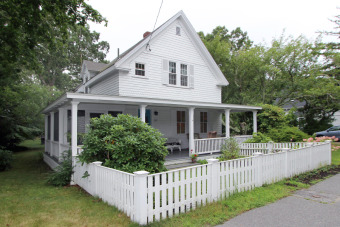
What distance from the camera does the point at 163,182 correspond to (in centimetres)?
420

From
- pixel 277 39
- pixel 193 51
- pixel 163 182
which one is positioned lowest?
pixel 163 182

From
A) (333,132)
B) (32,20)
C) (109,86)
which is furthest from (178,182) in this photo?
(333,132)

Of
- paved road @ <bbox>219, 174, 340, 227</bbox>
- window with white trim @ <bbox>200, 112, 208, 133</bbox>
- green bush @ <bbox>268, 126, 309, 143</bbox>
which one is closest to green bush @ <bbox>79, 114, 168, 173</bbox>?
paved road @ <bbox>219, 174, 340, 227</bbox>

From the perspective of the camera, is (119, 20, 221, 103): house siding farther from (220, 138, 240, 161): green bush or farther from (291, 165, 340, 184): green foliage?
(291, 165, 340, 184): green foliage

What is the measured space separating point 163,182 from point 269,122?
12.3m

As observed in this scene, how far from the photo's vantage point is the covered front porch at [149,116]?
28.5 feet

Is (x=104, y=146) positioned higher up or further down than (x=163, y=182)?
higher up

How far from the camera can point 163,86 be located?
12.3 m

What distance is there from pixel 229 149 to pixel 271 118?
16.5 ft

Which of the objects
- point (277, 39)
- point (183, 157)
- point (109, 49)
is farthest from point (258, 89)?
point (109, 49)

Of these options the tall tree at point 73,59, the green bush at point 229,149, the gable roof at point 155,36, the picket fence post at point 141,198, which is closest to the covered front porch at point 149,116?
the green bush at point 229,149

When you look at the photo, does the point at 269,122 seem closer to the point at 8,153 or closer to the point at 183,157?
the point at 183,157

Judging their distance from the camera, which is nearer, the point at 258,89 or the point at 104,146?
the point at 104,146

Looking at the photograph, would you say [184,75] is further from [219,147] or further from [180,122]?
[219,147]
